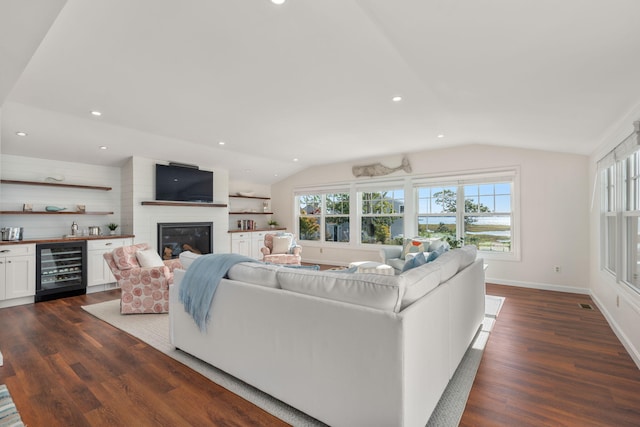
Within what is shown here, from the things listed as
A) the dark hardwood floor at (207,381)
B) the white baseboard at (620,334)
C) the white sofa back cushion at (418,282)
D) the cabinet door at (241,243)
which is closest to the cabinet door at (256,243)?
the cabinet door at (241,243)

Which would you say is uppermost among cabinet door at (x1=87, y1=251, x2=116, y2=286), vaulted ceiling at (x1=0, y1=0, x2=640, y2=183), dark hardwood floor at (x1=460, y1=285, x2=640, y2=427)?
vaulted ceiling at (x1=0, y1=0, x2=640, y2=183)

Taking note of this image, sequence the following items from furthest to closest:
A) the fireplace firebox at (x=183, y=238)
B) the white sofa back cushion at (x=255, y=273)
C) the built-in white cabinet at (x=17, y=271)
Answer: the fireplace firebox at (x=183, y=238) < the built-in white cabinet at (x=17, y=271) < the white sofa back cushion at (x=255, y=273)

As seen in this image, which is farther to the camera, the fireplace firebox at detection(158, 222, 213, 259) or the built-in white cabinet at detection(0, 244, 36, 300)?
the fireplace firebox at detection(158, 222, 213, 259)

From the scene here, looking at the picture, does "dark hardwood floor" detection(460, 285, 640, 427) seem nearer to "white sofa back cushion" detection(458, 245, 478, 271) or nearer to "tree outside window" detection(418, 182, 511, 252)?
"white sofa back cushion" detection(458, 245, 478, 271)

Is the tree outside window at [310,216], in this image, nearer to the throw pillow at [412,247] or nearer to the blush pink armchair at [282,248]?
the blush pink armchair at [282,248]

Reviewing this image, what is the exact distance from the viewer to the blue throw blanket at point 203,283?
228 centimetres

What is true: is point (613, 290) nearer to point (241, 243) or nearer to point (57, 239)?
point (241, 243)

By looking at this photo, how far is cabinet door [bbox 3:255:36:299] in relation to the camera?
13.3ft

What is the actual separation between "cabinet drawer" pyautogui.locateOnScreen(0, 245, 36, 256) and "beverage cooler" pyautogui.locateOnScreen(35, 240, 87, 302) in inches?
2.5

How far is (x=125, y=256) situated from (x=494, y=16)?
4.26 metres

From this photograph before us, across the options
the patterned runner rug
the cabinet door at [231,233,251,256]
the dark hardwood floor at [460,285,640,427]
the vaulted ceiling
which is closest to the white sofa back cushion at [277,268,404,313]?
the dark hardwood floor at [460,285,640,427]

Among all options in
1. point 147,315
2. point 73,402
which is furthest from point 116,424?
point 147,315

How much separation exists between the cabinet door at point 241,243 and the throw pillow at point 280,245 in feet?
3.87

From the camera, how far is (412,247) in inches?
203
